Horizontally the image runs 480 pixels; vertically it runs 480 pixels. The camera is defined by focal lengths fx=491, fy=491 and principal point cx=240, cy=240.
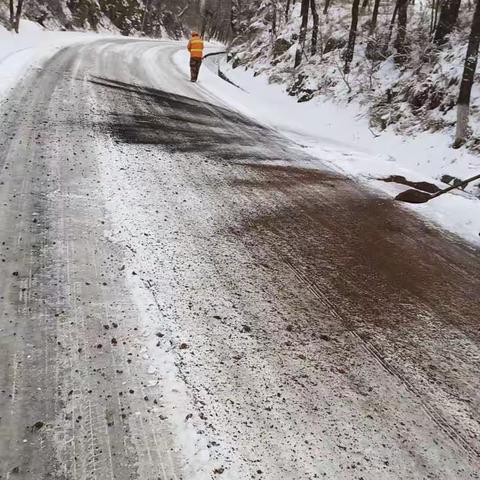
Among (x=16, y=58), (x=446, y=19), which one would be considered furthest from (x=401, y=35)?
(x=16, y=58)

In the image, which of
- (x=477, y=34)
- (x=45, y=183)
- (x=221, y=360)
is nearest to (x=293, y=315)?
(x=221, y=360)

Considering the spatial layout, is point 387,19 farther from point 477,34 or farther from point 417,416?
point 417,416

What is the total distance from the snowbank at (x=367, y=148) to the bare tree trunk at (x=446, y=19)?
2533 millimetres

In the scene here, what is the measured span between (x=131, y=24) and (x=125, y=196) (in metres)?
40.6

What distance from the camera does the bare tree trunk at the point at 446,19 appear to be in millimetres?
11727

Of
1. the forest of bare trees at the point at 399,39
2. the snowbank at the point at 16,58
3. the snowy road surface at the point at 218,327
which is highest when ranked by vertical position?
the forest of bare trees at the point at 399,39

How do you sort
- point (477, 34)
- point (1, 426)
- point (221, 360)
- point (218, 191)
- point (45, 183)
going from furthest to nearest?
point (477, 34)
point (218, 191)
point (45, 183)
point (221, 360)
point (1, 426)

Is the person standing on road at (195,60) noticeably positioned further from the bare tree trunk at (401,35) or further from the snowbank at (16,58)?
the bare tree trunk at (401,35)

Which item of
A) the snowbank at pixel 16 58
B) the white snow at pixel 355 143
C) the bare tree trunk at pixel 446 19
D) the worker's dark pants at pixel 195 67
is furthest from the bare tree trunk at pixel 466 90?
the worker's dark pants at pixel 195 67

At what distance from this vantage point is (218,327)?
3.50 metres

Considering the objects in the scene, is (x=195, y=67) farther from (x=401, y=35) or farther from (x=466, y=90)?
(x=466, y=90)

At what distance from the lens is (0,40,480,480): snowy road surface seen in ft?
8.39

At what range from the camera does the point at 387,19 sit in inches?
665

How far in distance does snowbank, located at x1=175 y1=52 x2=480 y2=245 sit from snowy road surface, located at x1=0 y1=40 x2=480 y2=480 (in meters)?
0.76
